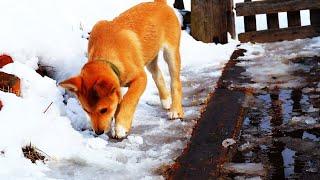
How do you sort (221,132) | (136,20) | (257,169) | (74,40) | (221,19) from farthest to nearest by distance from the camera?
(221,19)
(74,40)
(136,20)
(221,132)
(257,169)

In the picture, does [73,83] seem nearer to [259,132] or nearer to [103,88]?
[103,88]

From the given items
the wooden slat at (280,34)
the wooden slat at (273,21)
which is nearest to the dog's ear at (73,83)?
the wooden slat at (280,34)

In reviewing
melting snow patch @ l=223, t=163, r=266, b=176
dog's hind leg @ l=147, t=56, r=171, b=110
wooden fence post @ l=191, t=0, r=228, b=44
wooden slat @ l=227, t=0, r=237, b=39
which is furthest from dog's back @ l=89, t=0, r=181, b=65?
wooden slat @ l=227, t=0, r=237, b=39

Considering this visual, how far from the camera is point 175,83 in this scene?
17.6 ft

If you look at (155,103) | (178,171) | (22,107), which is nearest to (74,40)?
(155,103)

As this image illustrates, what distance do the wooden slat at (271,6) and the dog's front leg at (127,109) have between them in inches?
169

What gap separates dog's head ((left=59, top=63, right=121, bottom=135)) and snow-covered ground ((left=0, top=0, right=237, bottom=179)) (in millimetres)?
189

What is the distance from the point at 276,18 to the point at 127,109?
15.6 ft

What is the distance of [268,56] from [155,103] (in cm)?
224

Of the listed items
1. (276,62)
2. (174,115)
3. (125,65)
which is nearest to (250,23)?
(276,62)

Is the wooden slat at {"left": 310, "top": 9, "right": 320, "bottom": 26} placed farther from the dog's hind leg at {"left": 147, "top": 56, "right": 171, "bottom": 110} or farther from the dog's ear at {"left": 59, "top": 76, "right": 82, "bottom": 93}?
the dog's ear at {"left": 59, "top": 76, "right": 82, "bottom": 93}

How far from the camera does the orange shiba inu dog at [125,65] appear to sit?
4.24 m

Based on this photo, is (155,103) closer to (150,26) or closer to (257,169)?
(150,26)

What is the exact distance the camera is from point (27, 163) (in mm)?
3771
